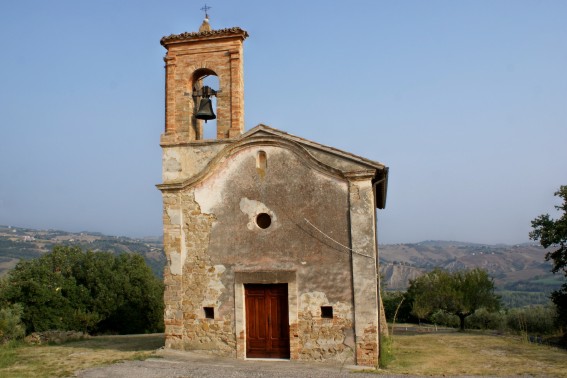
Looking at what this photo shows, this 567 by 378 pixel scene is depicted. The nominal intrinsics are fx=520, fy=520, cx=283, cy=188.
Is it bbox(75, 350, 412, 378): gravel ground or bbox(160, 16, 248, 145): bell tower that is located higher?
bbox(160, 16, 248, 145): bell tower

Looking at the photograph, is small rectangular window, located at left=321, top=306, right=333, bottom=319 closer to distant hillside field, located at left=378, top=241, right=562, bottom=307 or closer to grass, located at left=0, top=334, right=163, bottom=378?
grass, located at left=0, top=334, right=163, bottom=378

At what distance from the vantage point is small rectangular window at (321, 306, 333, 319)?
11.5 meters

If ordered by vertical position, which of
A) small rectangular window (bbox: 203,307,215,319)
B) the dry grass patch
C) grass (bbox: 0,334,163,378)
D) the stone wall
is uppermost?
the stone wall

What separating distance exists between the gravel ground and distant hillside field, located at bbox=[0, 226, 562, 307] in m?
50.6

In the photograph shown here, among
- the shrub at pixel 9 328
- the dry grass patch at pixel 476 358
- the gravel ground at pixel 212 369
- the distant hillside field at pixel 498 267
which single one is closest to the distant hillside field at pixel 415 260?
the distant hillside field at pixel 498 267

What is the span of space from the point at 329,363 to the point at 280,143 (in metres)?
5.05

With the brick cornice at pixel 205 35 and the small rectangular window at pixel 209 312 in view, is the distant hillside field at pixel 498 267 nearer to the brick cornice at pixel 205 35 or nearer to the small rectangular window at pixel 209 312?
the small rectangular window at pixel 209 312

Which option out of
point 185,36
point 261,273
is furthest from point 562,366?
point 185,36

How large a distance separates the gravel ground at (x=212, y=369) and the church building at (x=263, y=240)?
42cm

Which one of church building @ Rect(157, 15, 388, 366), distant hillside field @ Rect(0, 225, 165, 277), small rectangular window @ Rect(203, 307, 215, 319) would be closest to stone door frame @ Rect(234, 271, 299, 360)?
church building @ Rect(157, 15, 388, 366)

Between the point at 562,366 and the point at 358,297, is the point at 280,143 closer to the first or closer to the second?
the point at 358,297

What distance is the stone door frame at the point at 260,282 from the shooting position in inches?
456

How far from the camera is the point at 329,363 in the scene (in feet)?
36.9

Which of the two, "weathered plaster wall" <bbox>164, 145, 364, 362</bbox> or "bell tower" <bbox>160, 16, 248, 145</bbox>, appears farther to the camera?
"bell tower" <bbox>160, 16, 248, 145</bbox>
